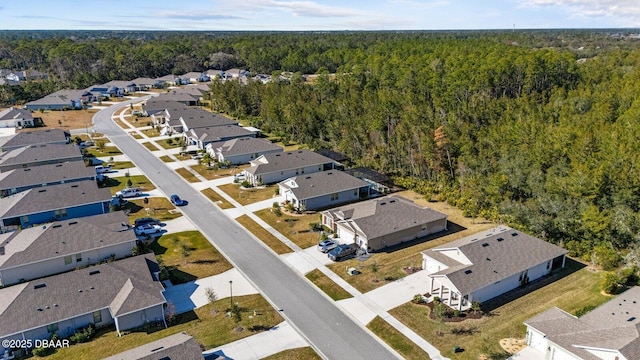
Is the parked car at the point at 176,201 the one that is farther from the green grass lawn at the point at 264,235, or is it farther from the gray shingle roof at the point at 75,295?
the gray shingle roof at the point at 75,295

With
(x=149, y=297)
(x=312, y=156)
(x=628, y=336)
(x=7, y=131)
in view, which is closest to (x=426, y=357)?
(x=628, y=336)

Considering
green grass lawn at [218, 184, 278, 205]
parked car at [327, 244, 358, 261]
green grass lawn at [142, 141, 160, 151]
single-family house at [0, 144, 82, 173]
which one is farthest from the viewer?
green grass lawn at [142, 141, 160, 151]

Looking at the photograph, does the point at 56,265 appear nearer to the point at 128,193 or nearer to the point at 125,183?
the point at 128,193

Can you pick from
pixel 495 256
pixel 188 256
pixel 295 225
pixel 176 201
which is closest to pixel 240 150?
pixel 176 201

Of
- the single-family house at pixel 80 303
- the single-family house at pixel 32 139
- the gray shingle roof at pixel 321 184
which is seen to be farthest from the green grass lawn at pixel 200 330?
the single-family house at pixel 32 139

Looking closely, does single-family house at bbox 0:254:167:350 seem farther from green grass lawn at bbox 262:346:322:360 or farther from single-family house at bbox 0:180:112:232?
single-family house at bbox 0:180:112:232

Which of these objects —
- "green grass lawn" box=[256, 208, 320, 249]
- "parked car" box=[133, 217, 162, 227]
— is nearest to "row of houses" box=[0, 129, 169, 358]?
"parked car" box=[133, 217, 162, 227]

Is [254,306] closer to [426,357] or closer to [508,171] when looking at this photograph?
[426,357]
